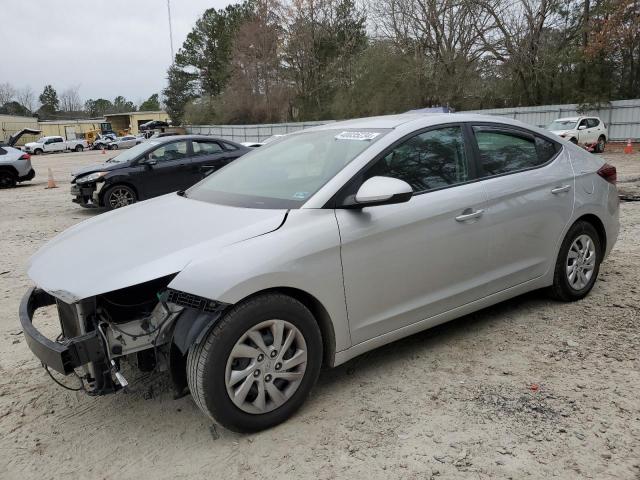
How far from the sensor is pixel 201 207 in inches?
131

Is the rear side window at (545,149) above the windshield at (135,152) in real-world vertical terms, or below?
below

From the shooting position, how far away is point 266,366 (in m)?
2.71

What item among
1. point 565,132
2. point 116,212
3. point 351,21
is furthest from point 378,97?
point 116,212

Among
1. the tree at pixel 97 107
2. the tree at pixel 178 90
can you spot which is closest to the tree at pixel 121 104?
the tree at pixel 97 107

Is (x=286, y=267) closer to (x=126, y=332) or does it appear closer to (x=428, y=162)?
(x=126, y=332)

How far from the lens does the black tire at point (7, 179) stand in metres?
16.2

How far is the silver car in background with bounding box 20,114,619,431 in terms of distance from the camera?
258cm

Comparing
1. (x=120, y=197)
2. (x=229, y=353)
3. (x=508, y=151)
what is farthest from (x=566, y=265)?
(x=120, y=197)

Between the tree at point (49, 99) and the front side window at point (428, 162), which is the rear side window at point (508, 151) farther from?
the tree at point (49, 99)

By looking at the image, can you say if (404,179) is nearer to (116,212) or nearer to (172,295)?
(172,295)

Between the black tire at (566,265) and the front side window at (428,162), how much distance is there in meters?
1.21

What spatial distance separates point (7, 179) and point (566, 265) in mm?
16926

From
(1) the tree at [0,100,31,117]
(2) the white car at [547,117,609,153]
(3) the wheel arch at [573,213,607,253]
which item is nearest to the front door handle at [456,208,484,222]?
(3) the wheel arch at [573,213,607,253]

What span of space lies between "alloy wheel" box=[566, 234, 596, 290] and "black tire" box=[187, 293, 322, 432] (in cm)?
253
